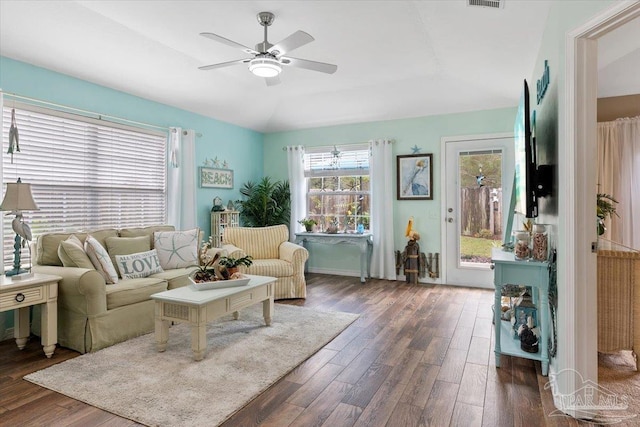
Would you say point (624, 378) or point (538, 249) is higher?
point (538, 249)

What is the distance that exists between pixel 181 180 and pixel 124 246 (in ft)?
4.61

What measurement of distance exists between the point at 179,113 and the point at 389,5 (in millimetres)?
3185

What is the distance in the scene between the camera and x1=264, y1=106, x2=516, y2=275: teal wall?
16.7 feet

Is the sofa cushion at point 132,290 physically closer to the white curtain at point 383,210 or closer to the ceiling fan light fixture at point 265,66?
the ceiling fan light fixture at point 265,66

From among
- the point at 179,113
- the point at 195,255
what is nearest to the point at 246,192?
the point at 179,113

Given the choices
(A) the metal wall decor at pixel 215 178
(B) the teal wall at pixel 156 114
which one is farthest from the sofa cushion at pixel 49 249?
(A) the metal wall decor at pixel 215 178

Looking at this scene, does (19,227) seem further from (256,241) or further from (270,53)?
(256,241)

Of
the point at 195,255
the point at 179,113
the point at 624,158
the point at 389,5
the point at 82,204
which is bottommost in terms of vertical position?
the point at 195,255

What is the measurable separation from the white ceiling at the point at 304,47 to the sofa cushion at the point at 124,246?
1727 millimetres

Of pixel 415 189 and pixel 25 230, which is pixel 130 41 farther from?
pixel 415 189

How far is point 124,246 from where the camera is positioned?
3615mm

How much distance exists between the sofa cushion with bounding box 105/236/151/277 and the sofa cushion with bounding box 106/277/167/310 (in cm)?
34

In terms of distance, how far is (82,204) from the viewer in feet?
12.6

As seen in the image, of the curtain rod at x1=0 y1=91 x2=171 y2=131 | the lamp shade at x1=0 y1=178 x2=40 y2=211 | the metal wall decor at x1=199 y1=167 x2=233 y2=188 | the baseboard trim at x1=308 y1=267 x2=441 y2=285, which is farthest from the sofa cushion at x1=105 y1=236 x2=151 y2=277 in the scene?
the baseboard trim at x1=308 y1=267 x2=441 y2=285
